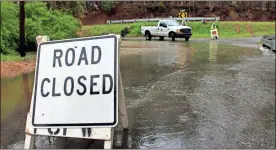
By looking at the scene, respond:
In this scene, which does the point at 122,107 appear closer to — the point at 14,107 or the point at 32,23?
the point at 14,107

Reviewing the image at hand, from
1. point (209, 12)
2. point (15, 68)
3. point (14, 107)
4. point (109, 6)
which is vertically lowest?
point (14, 107)

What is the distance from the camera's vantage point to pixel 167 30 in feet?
16.0

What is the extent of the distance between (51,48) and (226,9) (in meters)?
1.95

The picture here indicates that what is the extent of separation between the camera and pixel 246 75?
948 cm

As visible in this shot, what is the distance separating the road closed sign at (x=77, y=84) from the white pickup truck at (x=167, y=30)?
1103 mm

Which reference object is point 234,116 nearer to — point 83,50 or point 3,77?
point 83,50

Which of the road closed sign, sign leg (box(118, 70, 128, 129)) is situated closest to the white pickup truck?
sign leg (box(118, 70, 128, 129))

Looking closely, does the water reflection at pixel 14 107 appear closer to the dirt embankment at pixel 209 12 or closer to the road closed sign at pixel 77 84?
the road closed sign at pixel 77 84

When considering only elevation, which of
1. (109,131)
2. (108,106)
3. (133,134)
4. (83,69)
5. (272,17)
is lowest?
(133,134)

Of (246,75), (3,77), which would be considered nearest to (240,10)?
(246,75)

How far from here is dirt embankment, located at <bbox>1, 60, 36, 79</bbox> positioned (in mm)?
10570

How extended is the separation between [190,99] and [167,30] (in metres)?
2.53

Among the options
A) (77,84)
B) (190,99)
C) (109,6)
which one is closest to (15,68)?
(190,99)

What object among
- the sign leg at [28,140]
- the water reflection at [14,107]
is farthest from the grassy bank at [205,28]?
the water reflection at [14,107]
